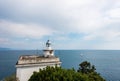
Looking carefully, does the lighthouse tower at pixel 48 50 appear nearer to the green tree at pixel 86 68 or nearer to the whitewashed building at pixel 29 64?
the whitewashed building at pixel 29 64

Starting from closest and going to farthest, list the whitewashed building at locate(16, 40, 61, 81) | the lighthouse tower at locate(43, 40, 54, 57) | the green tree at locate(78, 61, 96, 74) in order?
1. the whitewashed building at locate(16, 40, 61, 81)
2. the lighthouse tower at locate(43, 40, 54, 57)
3. the green tree at locate(78, 61, 96, 74)

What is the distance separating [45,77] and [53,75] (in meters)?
0.90

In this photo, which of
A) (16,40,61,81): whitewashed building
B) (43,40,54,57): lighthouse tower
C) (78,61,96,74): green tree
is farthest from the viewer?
(78,61,96,74): green tree

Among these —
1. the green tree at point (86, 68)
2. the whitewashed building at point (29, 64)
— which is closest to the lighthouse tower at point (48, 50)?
the whitewashed building at point (29, 64)

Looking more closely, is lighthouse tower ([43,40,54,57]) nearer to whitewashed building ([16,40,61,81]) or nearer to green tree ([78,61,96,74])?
whitewashed building ([16,40,61,81])

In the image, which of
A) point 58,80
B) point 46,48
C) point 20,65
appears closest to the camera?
point 58,80

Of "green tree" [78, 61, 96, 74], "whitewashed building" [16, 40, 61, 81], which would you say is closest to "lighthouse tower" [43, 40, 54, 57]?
"whitewashed building" [16, 40, 61, 81]

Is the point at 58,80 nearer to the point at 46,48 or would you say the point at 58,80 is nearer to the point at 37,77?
the point at 37,77

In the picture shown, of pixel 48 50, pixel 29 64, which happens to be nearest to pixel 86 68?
pixel 48 50

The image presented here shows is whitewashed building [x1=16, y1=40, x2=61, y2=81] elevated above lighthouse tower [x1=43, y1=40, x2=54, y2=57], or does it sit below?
below

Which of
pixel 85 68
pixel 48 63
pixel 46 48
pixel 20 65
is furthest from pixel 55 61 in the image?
pixel 85 68

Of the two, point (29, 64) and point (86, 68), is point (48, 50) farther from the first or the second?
point (86, 68)

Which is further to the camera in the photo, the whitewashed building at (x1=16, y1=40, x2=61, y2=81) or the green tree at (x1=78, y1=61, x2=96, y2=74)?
the green tree at (x1=78, y1=61, x2=96, y2=74)

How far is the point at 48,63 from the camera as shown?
91.5 ft
